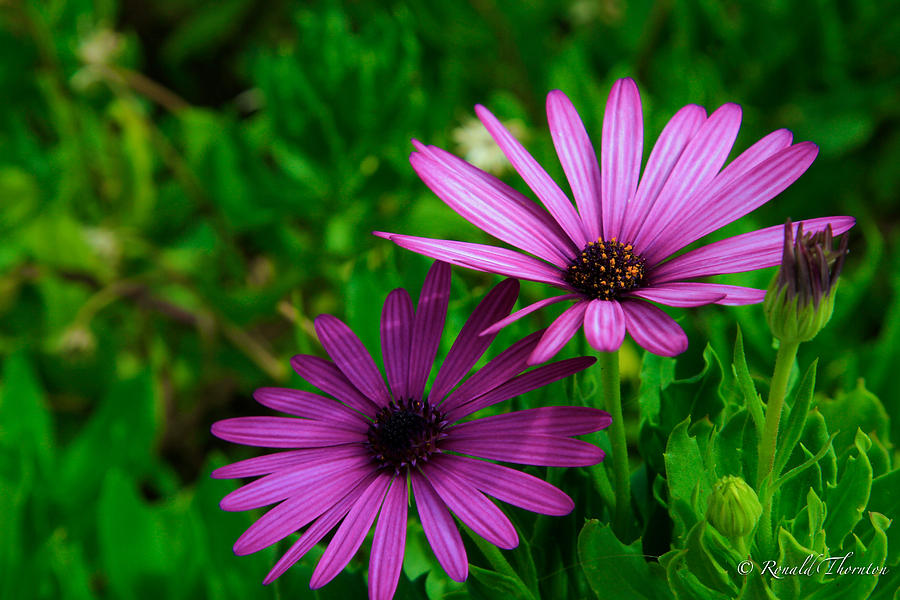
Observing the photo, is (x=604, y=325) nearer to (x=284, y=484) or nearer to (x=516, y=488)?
(x=516, y=488)

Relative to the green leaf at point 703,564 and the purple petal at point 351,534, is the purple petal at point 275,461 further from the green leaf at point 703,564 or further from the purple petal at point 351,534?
the green leaf at point 703,564

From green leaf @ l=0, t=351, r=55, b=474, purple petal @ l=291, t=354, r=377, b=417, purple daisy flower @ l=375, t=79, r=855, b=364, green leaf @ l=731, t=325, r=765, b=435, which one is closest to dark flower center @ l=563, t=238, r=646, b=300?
purple daisy flower @ l=375, t=79, r=855, b=364

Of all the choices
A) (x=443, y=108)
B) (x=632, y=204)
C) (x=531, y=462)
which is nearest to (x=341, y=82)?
(x=443, y=108)

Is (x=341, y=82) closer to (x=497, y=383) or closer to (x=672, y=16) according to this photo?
(x=672, y=16)

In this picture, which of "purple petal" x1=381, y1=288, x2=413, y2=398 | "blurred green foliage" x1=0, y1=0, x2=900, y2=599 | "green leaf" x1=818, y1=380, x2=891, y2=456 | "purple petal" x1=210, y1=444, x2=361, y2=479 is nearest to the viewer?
"purple petal" x1=210, y1=444, x2=361, y2=479

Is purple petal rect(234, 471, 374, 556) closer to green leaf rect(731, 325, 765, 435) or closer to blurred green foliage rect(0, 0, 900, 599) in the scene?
green leaf rect(731, 325, 765, 435)

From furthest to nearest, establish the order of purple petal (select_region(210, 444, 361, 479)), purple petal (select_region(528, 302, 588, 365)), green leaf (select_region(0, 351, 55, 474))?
green leaf (select_region(0, 351, 55, 474)) → purple petal (select_region(210, 444, 361, 479)) → purple petal (select_region(528, 302, 588, 365))

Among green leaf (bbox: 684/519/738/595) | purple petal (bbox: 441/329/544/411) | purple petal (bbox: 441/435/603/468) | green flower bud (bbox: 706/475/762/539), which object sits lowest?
green leaf (bbox: 684/519/738/595)

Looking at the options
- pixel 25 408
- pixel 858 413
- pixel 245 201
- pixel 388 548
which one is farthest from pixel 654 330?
pixel 245 201
